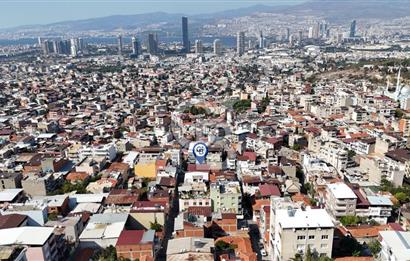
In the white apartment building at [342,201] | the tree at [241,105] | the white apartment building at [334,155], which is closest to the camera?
the white apartment building at [342,201]

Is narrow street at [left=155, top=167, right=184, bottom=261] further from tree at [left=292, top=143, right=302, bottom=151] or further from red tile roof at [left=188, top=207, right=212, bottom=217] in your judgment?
tree at [left=292, top=143, right=302, bottom=151]

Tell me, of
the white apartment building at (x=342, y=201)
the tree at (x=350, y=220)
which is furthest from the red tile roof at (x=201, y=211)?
the tree at (x=350, y=220)

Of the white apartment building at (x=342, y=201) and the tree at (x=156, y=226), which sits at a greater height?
the white apartment building at (x=342, y=201)

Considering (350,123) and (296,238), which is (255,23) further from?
(296,238)

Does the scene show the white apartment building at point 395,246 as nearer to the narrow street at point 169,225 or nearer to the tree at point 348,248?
the tree at point 348,248

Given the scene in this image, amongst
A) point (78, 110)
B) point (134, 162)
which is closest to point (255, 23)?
point (78, 110)

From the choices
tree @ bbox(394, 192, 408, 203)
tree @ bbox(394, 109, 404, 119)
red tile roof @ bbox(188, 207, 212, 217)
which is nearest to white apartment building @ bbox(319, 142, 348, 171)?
tree @ bbox(394, 192, 408, 203)
